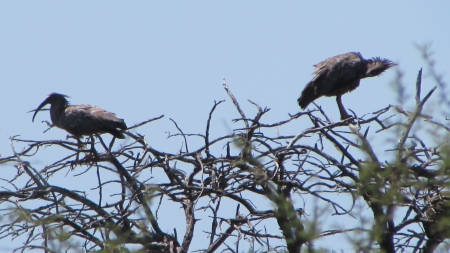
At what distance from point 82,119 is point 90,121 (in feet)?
0.64

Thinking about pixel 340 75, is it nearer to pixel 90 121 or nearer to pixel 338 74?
pixel 338 74

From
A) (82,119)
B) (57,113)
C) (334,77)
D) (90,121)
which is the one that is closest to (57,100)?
(57,113)

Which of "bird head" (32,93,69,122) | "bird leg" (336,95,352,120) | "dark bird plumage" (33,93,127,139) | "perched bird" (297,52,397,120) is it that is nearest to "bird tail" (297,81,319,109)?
"perched bird" (297,52,397,120)

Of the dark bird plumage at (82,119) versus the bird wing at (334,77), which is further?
the bird wing at (334,77)

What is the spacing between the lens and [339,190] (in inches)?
241

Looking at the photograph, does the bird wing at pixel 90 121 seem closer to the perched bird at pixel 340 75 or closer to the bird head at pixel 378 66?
the perched bird at pixel 340 75

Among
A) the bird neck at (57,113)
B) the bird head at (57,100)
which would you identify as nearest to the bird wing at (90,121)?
the bird neck at (57,113)

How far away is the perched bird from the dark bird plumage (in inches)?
128

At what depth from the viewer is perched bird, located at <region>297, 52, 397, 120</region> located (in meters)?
11.1

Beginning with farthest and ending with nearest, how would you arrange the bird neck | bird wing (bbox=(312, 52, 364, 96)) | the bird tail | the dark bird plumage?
bird wing (bbox=(312, 52, 364, 96)) → the bird tail → the bird neck → the dark bird plumage

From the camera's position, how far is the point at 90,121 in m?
9.09

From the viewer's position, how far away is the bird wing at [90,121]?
344 inches

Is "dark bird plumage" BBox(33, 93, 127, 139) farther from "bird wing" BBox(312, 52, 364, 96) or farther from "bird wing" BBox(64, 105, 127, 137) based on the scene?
"bird wing" BBox(312, 52, 364, 96)

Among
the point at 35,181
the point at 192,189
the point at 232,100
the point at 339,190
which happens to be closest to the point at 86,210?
the point at 35,181
